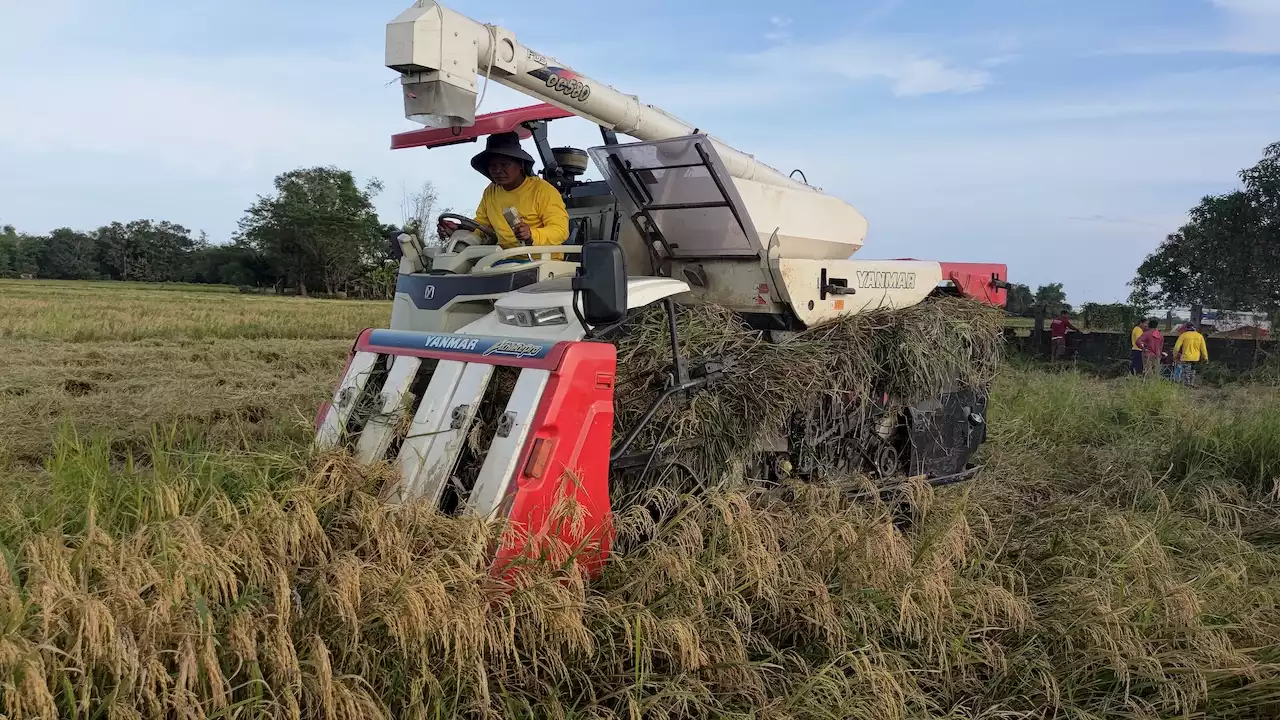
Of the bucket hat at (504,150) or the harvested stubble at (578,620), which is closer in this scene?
the harvested stubble at (578,620)

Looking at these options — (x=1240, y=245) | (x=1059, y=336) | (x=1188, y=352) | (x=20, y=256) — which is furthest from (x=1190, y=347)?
(x=20, y=256)

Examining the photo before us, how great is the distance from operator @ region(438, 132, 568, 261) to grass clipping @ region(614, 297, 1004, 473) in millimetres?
869

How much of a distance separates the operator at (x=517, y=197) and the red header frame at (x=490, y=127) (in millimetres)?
62

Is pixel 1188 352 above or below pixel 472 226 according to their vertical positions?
below

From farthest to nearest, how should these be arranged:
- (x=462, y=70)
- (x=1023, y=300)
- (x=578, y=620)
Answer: (x=1023, y=300), (x=462, y=70), (x=578, y=620)

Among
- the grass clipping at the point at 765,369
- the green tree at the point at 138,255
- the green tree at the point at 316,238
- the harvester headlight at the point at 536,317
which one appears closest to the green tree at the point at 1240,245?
the grass clipping at the point at 765,369

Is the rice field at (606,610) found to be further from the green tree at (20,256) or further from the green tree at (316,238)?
the green tree at (20,256)

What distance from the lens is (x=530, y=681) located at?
2.53m

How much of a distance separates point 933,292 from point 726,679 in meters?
4.22

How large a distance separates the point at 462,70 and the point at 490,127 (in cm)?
92

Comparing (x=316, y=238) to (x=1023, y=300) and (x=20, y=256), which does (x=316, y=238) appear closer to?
(x=20, y=256)

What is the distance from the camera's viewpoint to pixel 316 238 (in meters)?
53.2

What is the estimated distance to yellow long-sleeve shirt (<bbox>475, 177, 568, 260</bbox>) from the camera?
459cm

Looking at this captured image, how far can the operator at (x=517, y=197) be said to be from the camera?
460 cm
